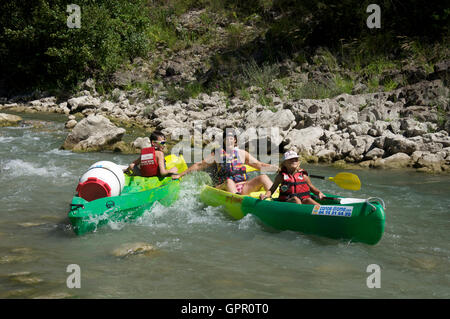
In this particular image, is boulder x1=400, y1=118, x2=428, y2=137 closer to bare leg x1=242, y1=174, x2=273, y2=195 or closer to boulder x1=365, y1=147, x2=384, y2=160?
boulder x1=365, y1=147, x2=384, y2=160

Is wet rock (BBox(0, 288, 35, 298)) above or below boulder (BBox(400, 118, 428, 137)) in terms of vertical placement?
below

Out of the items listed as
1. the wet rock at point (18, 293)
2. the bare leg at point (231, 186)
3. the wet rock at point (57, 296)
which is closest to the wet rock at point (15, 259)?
the wet rock at point (18, 293)

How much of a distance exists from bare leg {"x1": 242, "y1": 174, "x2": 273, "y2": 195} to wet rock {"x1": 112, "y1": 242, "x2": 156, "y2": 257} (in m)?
1.70

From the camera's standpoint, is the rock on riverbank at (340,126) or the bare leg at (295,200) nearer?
the bare leg at (295,200)

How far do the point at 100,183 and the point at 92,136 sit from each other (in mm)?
4887

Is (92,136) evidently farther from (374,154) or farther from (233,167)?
(374,154)

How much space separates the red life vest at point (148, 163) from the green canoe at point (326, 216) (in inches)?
54.9

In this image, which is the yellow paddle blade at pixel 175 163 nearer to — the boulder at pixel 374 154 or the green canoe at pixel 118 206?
the green canoe at pixel 118 206

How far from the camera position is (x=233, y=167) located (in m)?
5.24

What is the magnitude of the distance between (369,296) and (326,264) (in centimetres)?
58

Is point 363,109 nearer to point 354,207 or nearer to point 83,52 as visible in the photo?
point 354,207

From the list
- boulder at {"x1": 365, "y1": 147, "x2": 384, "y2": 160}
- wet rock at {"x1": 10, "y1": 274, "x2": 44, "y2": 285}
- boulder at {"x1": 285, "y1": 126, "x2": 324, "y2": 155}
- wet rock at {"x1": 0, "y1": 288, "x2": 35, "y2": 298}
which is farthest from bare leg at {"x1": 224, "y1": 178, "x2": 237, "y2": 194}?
boulder at {"x1": 365, "y1": 147, "x2": 384, "y2": 160}

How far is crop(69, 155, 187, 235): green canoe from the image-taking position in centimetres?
413

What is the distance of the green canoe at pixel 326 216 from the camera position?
12.1ft
